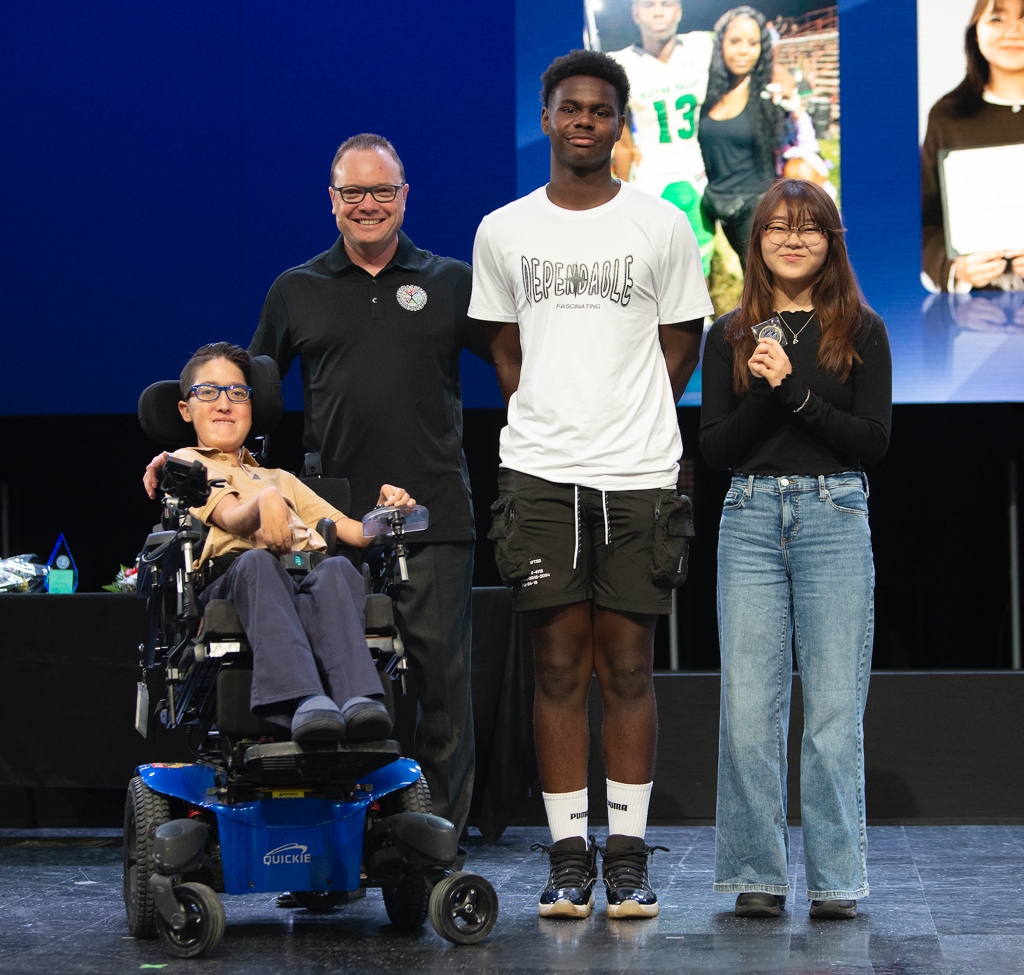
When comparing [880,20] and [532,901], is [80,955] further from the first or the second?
[880,20]

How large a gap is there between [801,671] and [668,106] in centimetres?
225

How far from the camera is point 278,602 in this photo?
2.46 m

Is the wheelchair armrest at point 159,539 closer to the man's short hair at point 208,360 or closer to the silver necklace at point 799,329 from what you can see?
the man's short hair at point 208,360

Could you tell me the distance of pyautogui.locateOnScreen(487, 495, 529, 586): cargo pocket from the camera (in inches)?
107

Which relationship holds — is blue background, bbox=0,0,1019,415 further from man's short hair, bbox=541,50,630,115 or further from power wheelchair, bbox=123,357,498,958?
power wheelchair, bbox=123,357,498,958

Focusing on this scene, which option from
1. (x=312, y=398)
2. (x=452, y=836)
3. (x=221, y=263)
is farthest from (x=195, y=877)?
(x=221, y=263)

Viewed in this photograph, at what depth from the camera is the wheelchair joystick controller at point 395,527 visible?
2666mm

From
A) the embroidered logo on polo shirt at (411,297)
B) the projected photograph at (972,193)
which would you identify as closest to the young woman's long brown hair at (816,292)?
the embroidered logo on polo shirt at (411,297)

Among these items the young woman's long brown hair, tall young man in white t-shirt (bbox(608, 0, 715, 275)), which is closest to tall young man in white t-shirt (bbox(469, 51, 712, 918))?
the young woman's long brown hair

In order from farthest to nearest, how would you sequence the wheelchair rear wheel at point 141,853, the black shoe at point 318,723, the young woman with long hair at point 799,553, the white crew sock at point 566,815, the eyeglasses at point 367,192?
the eyeglasses at point 367,192 → the white crew sock at point 566,815 → the young woman with long hair at point 799,553 → the wheelchair rear wheel at point 141,853 → the black shoe at point 318,723

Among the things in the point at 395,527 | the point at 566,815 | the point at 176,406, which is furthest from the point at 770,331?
the point at 176,406

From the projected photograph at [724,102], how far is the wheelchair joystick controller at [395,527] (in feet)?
6.17

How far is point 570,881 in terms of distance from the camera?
2.69m

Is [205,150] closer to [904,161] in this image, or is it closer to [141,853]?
[904,161]
